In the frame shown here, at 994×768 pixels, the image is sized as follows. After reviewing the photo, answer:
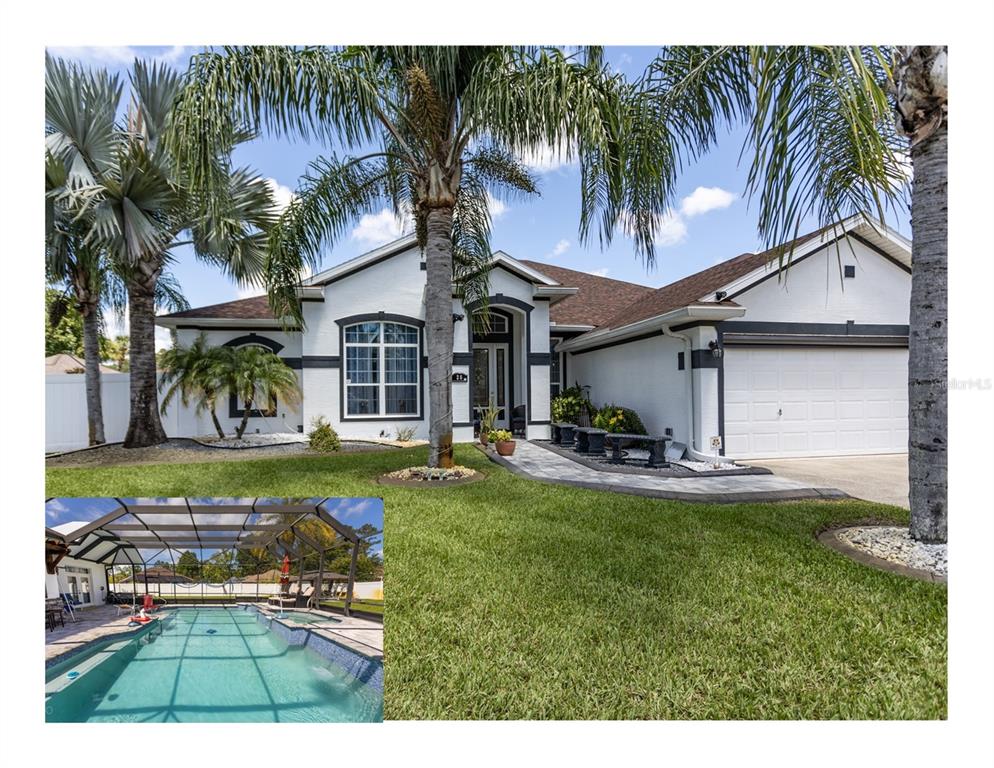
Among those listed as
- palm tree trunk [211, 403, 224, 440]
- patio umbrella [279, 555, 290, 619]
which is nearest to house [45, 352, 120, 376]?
palm tree trunk [211, 403, 224, 440]

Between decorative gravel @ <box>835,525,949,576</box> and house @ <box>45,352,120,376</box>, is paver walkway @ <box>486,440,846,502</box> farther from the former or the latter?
house @ <box>45,352,120,376</box>

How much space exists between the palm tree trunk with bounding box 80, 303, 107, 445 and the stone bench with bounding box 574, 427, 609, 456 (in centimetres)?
1109

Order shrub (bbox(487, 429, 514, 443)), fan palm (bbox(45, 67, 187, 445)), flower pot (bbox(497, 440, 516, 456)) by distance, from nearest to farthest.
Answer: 1. fan palm (bbox(45, 67, 187, 445))
2. flower pot (bbox(497, 440, 516, 456))
3. shrub (bbox(487, 429, 514, 443))

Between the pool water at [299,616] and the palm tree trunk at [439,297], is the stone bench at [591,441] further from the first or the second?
the pool water at [299,616]

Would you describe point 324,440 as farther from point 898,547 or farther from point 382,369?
point 898,547

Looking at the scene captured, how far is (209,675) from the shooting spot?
7.23 ft

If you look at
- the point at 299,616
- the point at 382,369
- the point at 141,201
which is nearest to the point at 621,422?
the point at 382,369

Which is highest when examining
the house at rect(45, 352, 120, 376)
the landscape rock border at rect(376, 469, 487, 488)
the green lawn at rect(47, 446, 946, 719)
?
the house at rect(45, 352, 120, 376)

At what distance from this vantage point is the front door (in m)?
14.4

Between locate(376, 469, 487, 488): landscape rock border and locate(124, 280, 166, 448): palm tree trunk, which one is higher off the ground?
locate(124, 280, 166, 448): palm tree trunk

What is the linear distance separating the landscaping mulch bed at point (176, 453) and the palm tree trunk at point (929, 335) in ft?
30.9

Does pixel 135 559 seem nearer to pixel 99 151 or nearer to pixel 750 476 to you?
pixel 750 476

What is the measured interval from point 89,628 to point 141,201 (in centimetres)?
1032
